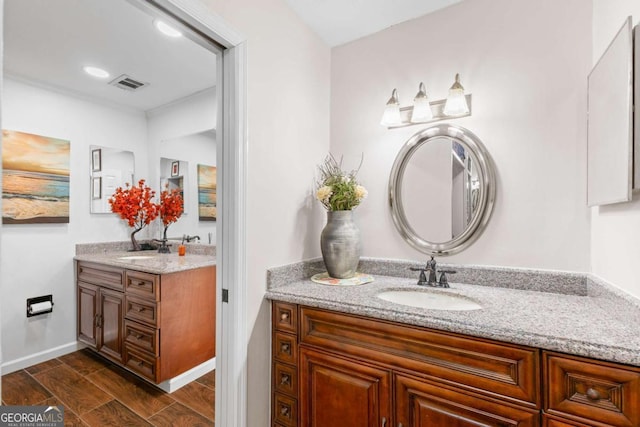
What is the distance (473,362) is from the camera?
1.05m

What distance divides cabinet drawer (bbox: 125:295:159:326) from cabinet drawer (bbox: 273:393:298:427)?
3.59 feet

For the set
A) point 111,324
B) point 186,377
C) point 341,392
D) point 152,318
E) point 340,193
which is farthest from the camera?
point 111,324

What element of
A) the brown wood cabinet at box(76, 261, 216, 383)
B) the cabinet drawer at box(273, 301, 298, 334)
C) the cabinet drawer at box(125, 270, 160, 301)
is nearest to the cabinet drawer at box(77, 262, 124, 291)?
the brown wood cabinet at box(76, 261, 216, 383)

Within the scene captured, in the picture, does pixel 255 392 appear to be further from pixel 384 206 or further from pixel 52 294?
pixel 52 294

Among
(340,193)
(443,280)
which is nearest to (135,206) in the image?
(340,193)

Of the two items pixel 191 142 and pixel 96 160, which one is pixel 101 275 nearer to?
pixel 96 160

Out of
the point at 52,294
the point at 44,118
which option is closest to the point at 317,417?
the point at 52,294

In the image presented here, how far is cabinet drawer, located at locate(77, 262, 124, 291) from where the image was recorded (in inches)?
94.5

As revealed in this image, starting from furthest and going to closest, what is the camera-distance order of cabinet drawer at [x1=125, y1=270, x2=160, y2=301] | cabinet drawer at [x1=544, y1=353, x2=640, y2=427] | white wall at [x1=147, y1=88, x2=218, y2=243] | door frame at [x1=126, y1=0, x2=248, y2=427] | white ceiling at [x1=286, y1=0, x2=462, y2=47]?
white wall at [x1=147, y1=88, x2=218, y2=243]
cabinet drawer at [x1=125, y1=270, x2=160, y2=301]
white ceiling at [x1=286, y1=0, x2=462, y2=47]
door frame at [x1=126, y1=0, x2=248, y2=427]
cabinet drawer at [x1=544, y1=353, x2=640, y2=427]

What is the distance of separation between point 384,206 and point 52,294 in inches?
117

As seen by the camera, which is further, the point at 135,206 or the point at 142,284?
the point at 135,206

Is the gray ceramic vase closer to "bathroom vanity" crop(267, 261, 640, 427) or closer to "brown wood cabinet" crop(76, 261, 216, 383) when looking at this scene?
"bathroom vanity" crop(267, 261, 640, 427)

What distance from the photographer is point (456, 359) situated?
1081 mm

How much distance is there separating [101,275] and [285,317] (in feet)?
6.53
